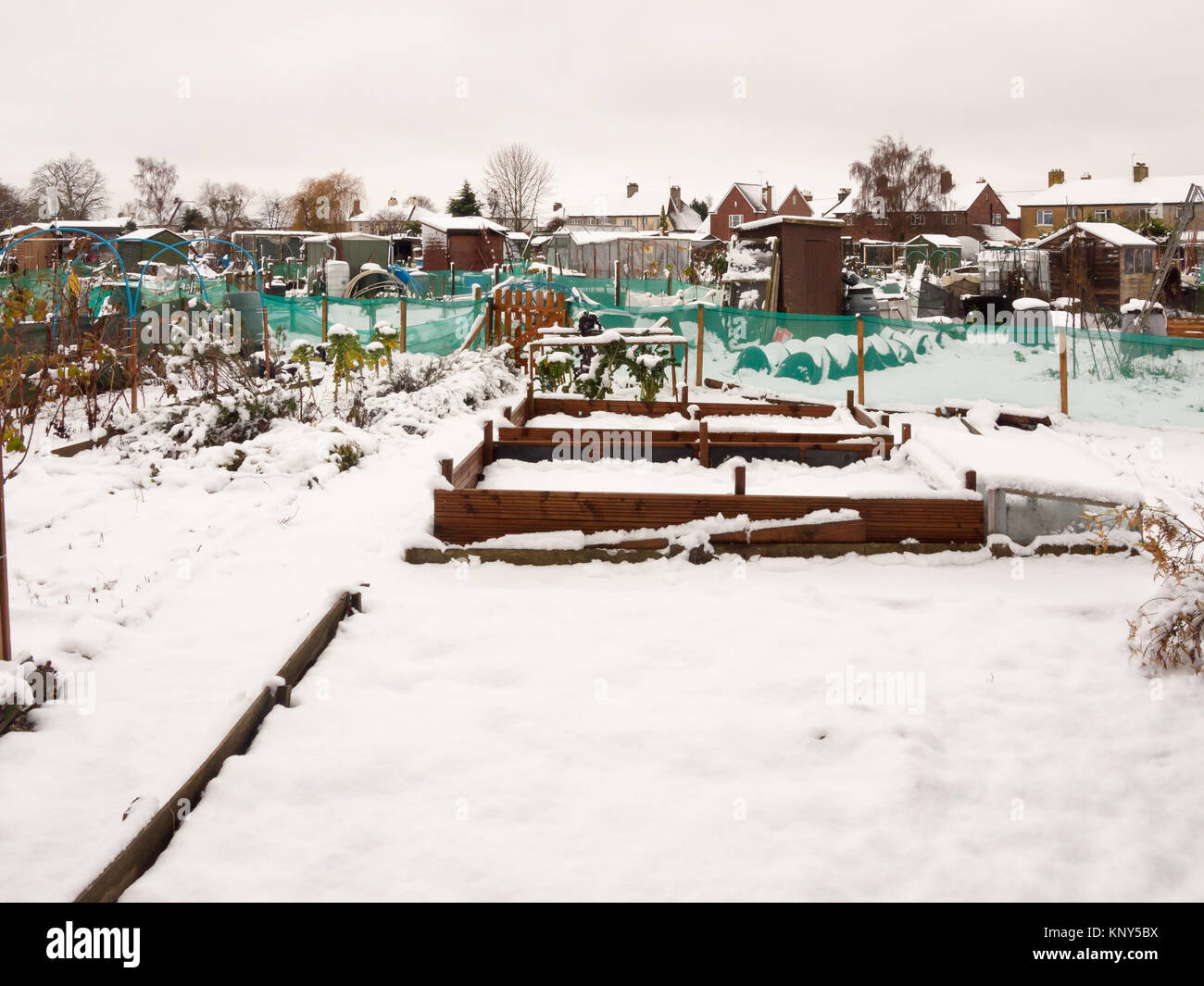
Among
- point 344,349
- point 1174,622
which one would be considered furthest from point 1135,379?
point 344,349

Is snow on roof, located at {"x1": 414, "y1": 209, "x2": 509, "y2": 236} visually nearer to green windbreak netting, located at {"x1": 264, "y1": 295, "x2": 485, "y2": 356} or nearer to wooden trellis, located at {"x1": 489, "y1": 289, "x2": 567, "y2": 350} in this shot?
green windbreak netting, located at {"x1": 264, "y1": 295, "x2": 485, "y2": 356}

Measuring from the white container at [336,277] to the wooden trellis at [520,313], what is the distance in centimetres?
1381

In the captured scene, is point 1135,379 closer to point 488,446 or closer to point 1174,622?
point 488,446

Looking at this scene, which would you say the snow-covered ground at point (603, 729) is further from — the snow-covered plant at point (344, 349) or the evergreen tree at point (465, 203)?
the evergreen tree at point (465, 203)

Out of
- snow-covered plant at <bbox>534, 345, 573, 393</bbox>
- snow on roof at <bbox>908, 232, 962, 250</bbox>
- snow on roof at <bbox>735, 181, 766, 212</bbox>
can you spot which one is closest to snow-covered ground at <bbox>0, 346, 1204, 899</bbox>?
snow-covered plant at <bbox>534, 345, 573, 393</bbox>

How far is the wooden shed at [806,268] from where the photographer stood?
53.8 ft

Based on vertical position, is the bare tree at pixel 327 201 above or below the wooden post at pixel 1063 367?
above

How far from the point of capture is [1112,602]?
473 cm

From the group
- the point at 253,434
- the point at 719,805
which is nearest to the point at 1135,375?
the point at 253,434

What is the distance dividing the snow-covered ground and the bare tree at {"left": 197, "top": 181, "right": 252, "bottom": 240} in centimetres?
7183

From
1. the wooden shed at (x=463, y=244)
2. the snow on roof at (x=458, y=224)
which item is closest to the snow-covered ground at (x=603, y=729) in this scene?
the wooden shed at (x=463, y=244)

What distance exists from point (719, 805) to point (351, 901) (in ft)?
3.60

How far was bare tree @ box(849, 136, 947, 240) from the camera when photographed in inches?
2522

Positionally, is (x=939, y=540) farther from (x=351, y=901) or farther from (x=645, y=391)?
(x=645, y=391)
